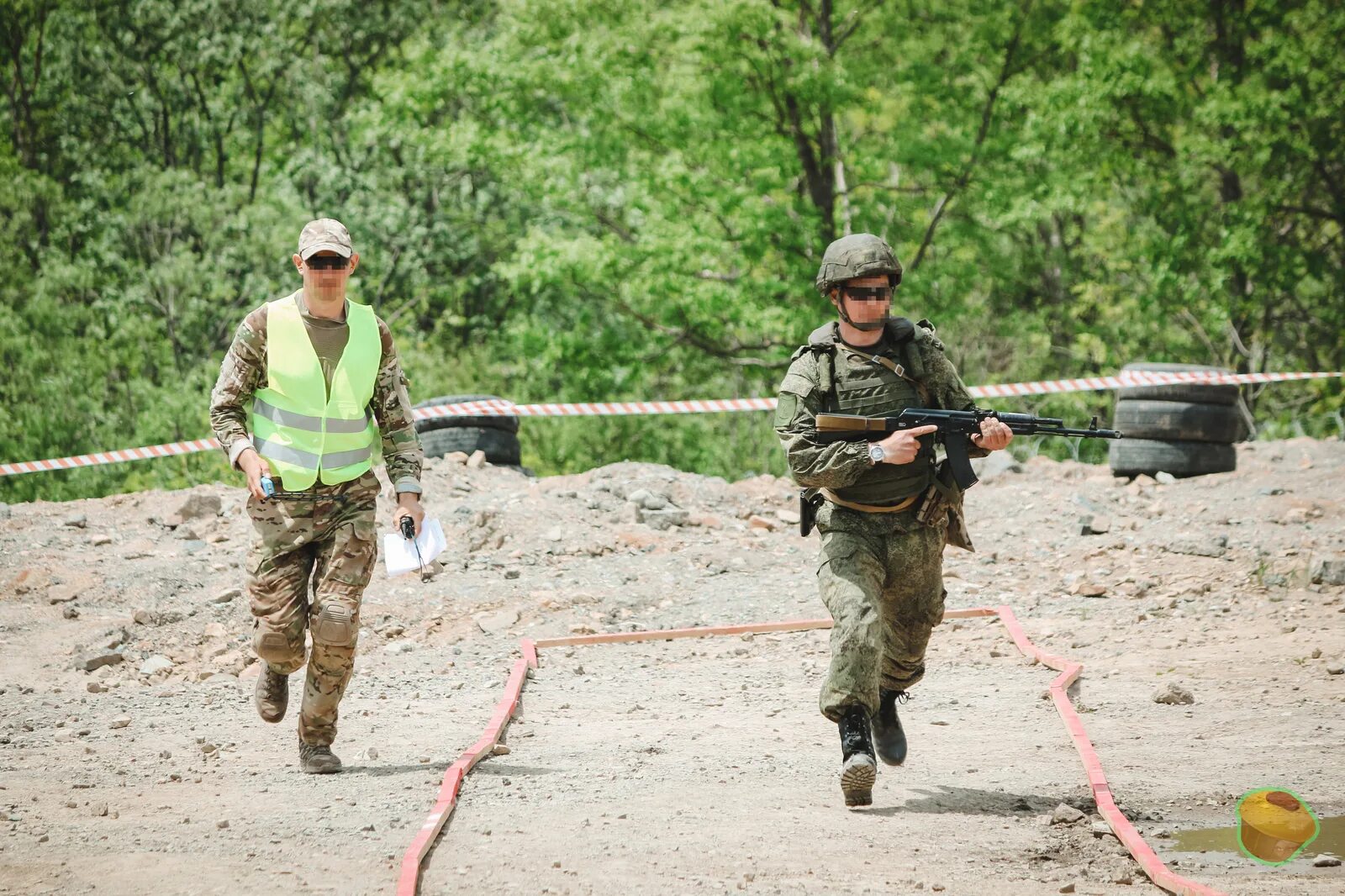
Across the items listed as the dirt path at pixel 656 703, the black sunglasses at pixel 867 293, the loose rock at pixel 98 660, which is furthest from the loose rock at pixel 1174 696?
the loose rock at pixel 98 660

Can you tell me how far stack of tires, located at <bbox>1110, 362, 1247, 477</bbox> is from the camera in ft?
49.0

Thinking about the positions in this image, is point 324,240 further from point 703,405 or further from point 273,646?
point 703,405

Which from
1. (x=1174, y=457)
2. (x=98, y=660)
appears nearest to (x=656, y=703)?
(x=98, y=660)

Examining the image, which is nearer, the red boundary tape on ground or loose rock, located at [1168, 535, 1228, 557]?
the red boundary tape on ground

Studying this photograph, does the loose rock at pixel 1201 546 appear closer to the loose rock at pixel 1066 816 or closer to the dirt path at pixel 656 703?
the dirt path at pixel 656 703

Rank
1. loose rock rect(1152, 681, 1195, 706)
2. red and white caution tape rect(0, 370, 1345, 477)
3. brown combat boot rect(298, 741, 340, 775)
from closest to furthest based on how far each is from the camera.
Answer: brown combat boot rect(298, 741, 340, 775)
loose rock rect(1152, 681, 1195, 706)
red and white caution tape rect(0, 370, 1345, 477)

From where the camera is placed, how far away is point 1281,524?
1195 centimetres

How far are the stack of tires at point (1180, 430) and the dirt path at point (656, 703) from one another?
0.53 m

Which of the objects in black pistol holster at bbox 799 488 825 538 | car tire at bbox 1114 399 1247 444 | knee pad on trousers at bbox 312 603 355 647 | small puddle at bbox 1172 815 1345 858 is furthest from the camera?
car tire at bbox 1114 399 1247 444

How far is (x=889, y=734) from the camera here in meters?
5.96

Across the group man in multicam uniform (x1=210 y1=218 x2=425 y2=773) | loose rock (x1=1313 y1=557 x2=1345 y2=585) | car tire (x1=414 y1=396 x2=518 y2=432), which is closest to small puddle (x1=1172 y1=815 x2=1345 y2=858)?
man in multicam uniform (x1=210 y1=218 x2=425 y2=773)

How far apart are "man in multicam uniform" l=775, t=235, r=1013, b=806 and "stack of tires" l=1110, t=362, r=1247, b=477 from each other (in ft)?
31.7

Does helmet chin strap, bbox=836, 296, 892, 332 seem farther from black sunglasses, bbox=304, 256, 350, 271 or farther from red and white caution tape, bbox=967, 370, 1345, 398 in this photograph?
red and white caution tape, bbox=967, 370, 1345, 398

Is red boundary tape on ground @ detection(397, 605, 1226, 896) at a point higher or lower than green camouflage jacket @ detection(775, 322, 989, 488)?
lower
